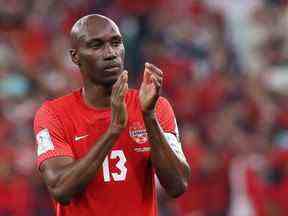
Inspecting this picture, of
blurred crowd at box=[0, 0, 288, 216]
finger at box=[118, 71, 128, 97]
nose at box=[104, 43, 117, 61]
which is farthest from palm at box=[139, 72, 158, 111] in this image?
blurred crowd at box=[0, 0, 288, 216]

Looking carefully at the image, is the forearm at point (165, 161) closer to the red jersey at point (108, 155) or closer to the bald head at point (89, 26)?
the red jersey at point (108, 155)

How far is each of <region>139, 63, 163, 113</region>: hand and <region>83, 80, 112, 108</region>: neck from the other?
0.37m

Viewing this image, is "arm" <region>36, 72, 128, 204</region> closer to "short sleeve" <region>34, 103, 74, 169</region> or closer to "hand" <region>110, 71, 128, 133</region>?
"hand" <region>110, 71, 128, 133</region>

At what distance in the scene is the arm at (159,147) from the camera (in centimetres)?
501

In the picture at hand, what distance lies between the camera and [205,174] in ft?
33.0

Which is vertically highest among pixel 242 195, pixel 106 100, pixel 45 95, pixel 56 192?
pixel 106 100

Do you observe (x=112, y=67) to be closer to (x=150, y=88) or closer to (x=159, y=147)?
(x=150, y=88)

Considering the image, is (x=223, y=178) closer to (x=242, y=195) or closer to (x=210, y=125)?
(x=242, y=195)

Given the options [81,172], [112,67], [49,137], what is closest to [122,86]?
[112,67]

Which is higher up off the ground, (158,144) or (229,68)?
(158,144)

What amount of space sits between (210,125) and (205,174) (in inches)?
39.2

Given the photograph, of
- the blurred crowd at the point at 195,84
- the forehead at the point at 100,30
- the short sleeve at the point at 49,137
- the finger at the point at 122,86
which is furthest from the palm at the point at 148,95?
the blurred crowd at the point at 195,84

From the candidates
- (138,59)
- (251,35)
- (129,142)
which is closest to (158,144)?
(129,142)

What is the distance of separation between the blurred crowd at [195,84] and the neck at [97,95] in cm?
415
